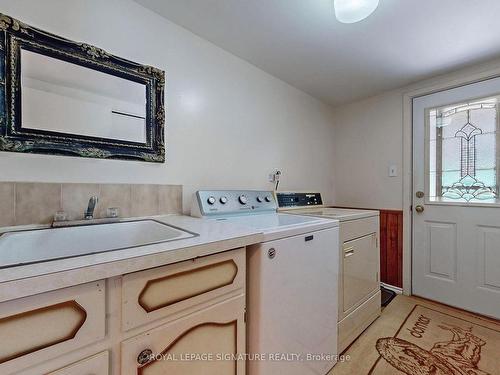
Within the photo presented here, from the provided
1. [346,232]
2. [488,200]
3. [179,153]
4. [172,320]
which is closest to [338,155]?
[488,200]

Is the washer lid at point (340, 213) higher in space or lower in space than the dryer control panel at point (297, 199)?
lower

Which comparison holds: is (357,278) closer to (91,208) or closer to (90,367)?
(90,367)

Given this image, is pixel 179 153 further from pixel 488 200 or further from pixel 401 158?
pixel 488 200

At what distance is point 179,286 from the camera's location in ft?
2.43

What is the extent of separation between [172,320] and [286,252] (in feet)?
1.80

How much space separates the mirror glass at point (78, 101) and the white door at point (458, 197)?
249cm

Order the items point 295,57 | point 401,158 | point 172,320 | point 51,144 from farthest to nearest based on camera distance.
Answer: point 401,158 → point 295,57 → point 51,144 → point 172,320

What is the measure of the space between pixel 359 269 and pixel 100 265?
164 centimetres

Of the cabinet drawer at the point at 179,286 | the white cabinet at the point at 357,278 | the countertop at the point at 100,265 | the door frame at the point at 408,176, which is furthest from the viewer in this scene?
the door frame at the point at 408,176

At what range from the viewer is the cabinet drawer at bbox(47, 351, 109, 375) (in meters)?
0.56

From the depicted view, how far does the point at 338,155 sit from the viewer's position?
113 inches

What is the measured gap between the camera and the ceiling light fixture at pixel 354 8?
Answer: 1072 mm

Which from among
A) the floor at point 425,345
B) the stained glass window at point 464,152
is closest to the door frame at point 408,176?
the stained glass window at point 464,152

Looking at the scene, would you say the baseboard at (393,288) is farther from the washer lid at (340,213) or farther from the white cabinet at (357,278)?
the washer lid at (340,213)
